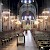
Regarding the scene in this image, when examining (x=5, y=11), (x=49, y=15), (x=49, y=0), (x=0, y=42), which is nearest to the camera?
(x=0, y=42)

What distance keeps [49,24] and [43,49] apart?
2924cm

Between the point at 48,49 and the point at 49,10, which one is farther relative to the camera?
the point at 49,10

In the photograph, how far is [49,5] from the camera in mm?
30984

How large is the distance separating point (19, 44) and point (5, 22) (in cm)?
2326

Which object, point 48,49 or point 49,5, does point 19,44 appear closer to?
point 48,49

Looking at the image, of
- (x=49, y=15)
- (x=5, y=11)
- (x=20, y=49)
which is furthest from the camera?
(x=49, y=15)

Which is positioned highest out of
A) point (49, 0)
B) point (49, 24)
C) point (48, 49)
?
point (49, 0)

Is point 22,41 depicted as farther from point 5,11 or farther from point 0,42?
point 5,11

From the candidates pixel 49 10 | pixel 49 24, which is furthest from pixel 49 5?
pixel 49 24

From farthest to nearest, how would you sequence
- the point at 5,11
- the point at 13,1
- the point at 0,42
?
the point at 13,1, the point at 5,11, the point at 0,42

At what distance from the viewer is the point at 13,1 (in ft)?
160

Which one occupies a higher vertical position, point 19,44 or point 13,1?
point 13,1

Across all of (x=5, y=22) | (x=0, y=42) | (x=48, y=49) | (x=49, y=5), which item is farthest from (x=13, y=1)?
(x=48, y=49)

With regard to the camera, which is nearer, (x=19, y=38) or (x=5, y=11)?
(x=19, y=38)
